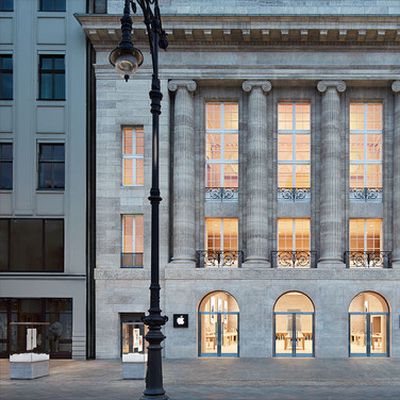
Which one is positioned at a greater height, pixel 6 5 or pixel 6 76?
pixel 6 5

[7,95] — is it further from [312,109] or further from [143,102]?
[312,109]

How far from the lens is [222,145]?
28000mm

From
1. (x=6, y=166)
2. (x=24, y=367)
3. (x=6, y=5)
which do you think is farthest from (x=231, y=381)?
(x=6, y=5)

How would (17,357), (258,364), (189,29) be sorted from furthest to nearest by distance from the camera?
(189,29), (258,364), (17,357)

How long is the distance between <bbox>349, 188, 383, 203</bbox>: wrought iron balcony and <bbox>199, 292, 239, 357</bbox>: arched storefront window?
787cm

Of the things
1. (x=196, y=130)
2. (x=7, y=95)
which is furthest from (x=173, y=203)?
(x=7, y=95)

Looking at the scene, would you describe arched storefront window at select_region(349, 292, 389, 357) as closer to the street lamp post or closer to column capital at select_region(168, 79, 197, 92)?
column capital at select_region(168, 79, 197, 92)

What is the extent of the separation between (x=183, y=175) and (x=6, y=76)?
10.1m

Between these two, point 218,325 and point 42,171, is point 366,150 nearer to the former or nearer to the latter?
point 218,325

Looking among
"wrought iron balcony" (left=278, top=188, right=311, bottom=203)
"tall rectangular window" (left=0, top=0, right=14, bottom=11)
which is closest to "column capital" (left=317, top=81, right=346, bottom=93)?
"wrought iron balcony" (left=278, top=188, right=311, bottom=203)

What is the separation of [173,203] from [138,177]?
2137mm

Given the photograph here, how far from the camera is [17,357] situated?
20.6 metres

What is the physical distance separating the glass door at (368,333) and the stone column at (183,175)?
27.3 ft

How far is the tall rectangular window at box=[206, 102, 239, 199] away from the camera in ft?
91.3
